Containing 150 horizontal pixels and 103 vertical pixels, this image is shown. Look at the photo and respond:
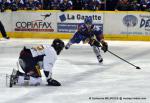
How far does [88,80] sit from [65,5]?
34.6ft

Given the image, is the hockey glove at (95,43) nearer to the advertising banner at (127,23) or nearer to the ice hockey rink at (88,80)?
the ice hockey rink at (88,80)

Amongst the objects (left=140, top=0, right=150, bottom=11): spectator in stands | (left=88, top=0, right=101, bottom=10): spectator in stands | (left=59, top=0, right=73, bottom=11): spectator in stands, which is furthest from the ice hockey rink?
(left=59, top=0, right=73, bottom=11): spectator in stands

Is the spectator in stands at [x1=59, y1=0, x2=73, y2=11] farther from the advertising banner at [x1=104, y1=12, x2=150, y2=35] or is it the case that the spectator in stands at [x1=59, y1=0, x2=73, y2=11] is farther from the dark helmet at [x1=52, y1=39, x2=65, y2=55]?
the dark helmet at [x1=52, y1=39, x2=65, y2=55]

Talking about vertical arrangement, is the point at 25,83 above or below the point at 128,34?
above

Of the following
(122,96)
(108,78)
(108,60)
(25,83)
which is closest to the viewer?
(122,96)

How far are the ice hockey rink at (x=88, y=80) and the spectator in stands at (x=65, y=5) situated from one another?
358 centimetres

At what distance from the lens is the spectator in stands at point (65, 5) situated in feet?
70.3

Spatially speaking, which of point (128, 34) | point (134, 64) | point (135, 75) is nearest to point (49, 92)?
point (135, 75)

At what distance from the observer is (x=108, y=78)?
37.9ft

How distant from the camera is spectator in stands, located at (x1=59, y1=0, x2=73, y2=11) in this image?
21431 mm

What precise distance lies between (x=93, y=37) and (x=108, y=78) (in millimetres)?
3188

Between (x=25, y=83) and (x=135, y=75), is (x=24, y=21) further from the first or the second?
(x=25, y=83)

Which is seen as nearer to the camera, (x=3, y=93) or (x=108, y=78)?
(x=3, y=93)

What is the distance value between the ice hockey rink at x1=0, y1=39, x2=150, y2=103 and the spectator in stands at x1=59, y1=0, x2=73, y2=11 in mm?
3577
